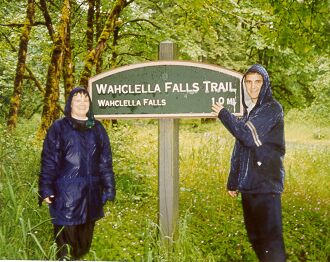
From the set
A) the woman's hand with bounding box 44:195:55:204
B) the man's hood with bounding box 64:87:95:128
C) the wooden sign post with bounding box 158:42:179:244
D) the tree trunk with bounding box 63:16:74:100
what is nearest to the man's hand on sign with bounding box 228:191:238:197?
the wooden sign post with bounding box 158:42:179:244

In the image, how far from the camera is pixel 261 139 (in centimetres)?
363

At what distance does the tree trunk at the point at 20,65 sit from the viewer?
4.55 meters

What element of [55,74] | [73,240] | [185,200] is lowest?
[73,240]

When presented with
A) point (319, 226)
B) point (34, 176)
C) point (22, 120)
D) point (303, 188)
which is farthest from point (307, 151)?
point (22, 120)

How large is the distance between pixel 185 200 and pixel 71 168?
4.05 ft

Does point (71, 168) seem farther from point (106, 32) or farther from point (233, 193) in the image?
point (106, 32)

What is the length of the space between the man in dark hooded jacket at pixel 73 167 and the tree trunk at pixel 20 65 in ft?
3.36

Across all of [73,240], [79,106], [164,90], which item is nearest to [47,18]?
[79,106]

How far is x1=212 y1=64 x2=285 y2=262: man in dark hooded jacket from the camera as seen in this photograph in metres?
3.63

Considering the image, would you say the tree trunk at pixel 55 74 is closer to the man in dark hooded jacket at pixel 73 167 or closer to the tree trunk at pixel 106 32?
the tree trunk at pixel 106 32

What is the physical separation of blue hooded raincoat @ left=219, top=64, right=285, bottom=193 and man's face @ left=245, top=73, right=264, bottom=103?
0.03 metres

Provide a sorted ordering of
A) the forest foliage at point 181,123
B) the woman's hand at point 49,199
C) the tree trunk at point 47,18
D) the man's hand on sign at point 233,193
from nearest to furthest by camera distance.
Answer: the woman's hand at point 49,199 < the man's hand on sign at point 233,193 < the forest foliage at point 181,123 < the tree trunk at point 47,18

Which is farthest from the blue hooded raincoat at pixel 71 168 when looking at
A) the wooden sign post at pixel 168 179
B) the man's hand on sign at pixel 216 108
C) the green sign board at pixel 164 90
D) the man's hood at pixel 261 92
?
the man's hood at pixel 261 92

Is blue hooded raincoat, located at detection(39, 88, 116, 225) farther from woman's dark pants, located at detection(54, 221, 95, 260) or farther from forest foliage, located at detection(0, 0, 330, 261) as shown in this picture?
forest foliage, located at detection(0, 0, 330, 261)
